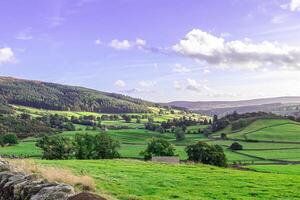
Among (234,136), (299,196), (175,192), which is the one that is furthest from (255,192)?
(234,136)

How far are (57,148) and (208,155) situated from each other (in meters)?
34.2

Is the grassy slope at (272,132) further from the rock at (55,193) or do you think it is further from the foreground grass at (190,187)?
the rock at (55,193)

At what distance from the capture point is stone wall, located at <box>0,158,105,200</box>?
407 inches

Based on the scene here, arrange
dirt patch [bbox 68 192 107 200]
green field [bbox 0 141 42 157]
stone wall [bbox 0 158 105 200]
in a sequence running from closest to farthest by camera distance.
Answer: dirt patch [bbox 68 192 107 200] < stone wall [bbox 0 158 105 200] < green field [bbox 0 141 42 157]

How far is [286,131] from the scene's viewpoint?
17775cm

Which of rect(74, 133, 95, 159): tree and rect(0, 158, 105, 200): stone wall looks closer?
rect(0, 158, 105, 200): stone wall

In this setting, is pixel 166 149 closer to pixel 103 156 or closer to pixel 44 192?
pixel 103 156

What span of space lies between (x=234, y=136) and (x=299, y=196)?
156381mm

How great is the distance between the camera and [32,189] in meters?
12.1

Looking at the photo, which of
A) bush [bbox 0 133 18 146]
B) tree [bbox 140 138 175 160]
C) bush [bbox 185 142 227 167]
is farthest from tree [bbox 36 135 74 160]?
bush [bbox 0 133 18 146]

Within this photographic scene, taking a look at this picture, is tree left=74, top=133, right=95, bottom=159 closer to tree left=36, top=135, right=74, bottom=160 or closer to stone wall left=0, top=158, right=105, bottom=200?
tree left=36, top=135, right=74, bottom=160

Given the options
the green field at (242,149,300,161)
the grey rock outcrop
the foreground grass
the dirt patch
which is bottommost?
the green field at (242,149,300,161)

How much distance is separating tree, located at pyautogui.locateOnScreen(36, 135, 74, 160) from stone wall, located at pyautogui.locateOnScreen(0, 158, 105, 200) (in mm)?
80589

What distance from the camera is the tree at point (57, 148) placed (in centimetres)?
9475
